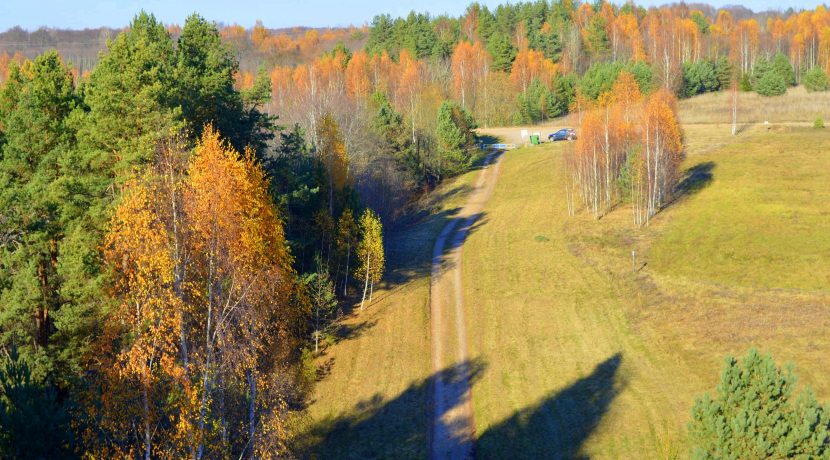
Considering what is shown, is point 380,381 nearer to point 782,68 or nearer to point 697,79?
point 697,79

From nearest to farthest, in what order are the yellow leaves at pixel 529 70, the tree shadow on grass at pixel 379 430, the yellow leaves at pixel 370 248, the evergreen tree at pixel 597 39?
the tree shadow on grass at pixel 379 430
the yellow leaves at pixel 370 248
the yellow leaves at pixel 529 70
the evergreen tree at pixel 597 39

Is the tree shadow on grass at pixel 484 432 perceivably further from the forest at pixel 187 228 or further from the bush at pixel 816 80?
the bush at pixel 816 80

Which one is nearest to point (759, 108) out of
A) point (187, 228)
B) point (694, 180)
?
point (694, 180)

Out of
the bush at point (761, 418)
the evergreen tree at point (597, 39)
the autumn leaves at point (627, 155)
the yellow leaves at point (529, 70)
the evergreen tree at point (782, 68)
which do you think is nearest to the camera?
the bush at point (761, 418)

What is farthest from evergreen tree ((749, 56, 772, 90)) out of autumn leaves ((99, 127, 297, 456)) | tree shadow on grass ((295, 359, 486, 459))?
autumn leaves ((99, 127, 297, 456))

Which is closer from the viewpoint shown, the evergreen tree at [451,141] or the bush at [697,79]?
the evergreen tree at [451,141]

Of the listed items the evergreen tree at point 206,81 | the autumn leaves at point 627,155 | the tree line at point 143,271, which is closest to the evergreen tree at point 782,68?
the autumn leaves at point 627,155
